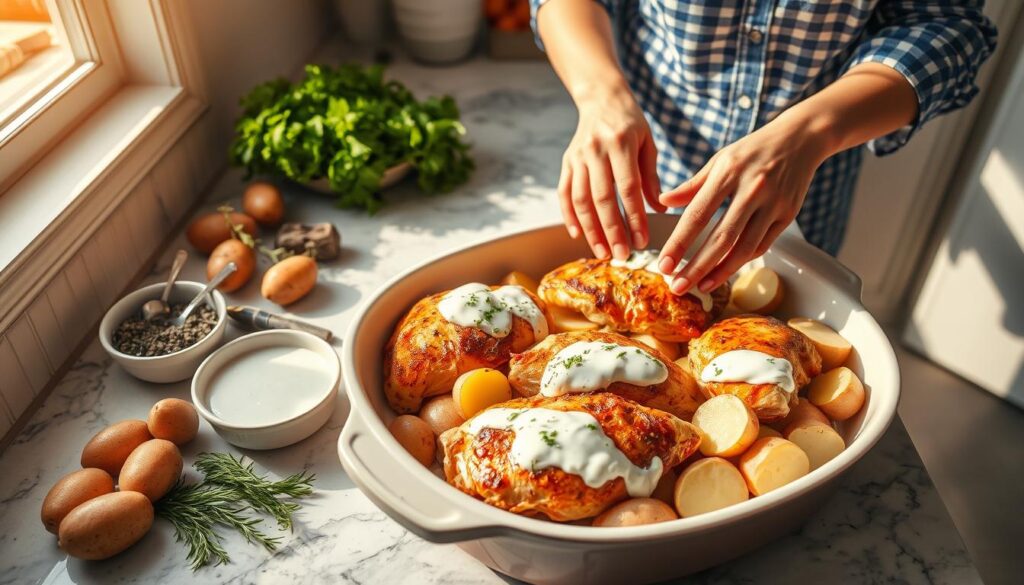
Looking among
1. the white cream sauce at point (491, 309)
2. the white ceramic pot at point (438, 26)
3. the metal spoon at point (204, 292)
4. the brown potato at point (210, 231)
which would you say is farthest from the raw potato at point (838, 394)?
the white ceramic pot at point (438, 26)

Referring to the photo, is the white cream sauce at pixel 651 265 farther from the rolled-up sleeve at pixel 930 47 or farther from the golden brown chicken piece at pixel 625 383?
the rolled-up sleeve at pixel 930 47

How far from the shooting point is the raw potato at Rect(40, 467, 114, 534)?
868 mm

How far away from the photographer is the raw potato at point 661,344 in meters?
1.06

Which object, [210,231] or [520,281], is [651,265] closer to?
[520,281]

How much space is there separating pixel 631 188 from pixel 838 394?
388 millimetres

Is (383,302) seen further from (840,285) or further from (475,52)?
(475,52)

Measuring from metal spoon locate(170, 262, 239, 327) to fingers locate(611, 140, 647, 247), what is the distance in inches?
25.7

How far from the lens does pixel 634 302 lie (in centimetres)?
106

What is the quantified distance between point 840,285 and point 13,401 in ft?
3.91

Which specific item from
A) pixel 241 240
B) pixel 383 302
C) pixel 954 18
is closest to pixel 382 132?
pixel 241 240

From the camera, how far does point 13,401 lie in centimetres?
105

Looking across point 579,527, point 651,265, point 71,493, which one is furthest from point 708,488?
point 71,493

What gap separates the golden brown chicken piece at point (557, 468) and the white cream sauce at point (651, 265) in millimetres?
249

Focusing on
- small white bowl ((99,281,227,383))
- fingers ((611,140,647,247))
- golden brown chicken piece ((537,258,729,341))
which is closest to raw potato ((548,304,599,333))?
golden brown chicken piece ((537,258,729,341))
